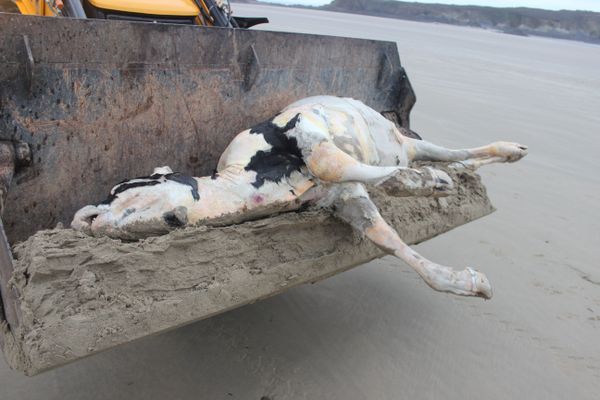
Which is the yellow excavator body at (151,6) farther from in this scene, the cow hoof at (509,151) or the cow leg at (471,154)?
the cow hoof at (509,151)

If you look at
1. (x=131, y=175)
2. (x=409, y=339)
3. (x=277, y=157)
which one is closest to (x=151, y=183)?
(x=131, y=175)

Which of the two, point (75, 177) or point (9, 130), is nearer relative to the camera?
point (9, 130)

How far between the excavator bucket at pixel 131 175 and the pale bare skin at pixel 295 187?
0.12 m

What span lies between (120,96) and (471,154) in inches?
88.2

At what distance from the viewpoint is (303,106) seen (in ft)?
9.80

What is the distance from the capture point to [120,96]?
2537mm

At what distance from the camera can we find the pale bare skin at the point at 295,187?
220 centimetres

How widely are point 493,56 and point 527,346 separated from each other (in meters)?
17.2

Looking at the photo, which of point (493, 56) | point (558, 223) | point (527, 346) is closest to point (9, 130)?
point (527, 346)

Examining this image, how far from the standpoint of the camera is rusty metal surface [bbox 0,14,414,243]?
224 centimetres

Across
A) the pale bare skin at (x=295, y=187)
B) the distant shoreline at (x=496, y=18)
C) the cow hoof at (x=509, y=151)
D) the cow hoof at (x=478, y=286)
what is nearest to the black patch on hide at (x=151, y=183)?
the pale bare skin at (x=295, y=187)

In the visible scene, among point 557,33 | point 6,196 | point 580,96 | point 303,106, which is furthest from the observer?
point 557,33

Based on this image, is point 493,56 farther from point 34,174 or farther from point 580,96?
point 34,174

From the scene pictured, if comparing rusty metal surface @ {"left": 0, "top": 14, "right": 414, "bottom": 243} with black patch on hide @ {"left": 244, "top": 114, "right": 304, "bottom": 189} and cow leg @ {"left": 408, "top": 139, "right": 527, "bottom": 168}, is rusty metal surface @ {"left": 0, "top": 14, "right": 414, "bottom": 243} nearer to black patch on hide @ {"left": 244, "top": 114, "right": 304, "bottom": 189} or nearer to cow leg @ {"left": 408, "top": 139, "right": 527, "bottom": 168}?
black patch on hide @ {"left": 244, "top": 114, "right": 304, "bottom": 189}
